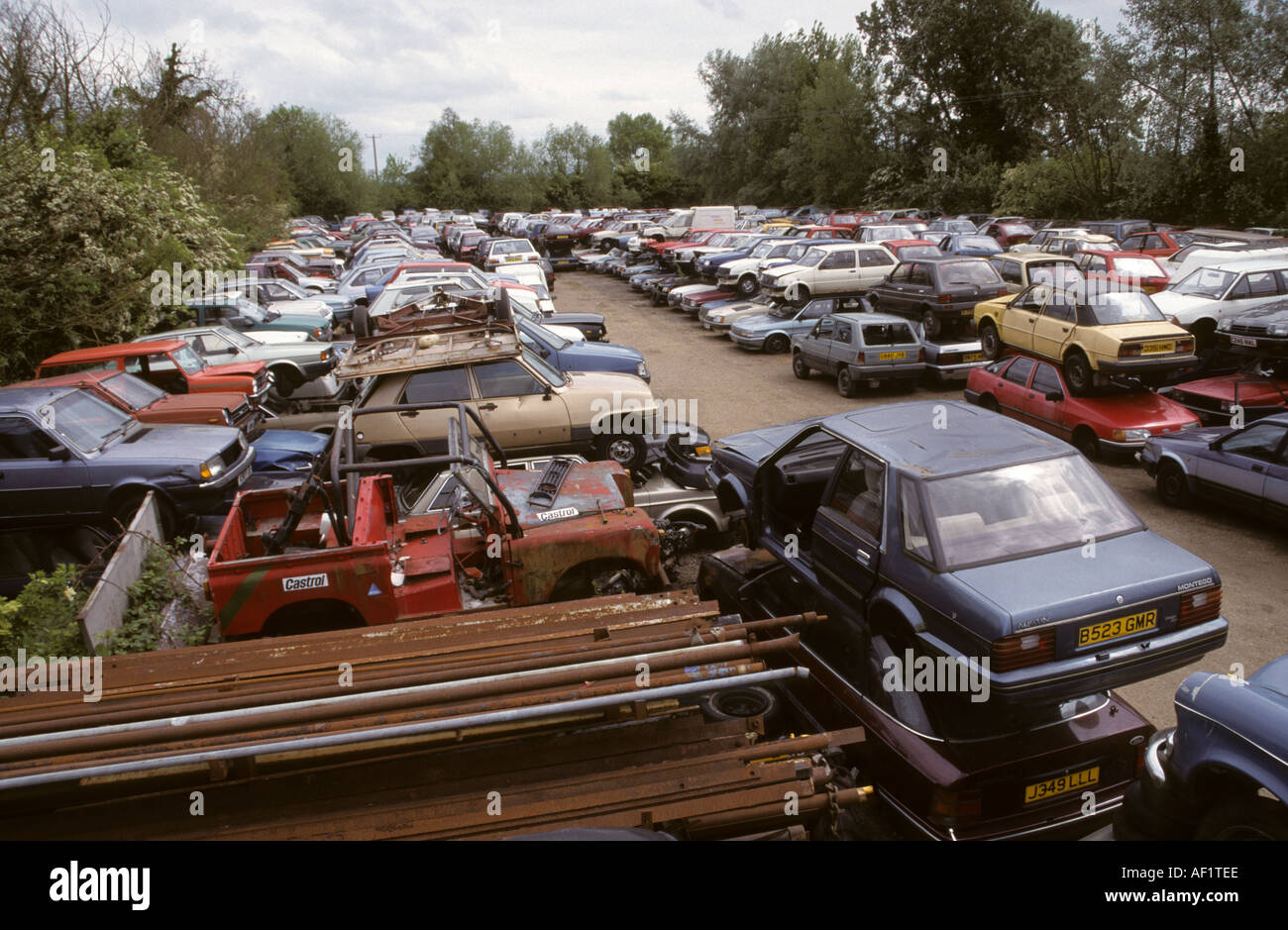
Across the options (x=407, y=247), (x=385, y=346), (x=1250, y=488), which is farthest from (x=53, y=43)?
(x=1250, y=488)

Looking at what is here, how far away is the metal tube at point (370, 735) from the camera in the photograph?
3.18 m

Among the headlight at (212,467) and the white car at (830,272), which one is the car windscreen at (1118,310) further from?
the headlight at (212,467)

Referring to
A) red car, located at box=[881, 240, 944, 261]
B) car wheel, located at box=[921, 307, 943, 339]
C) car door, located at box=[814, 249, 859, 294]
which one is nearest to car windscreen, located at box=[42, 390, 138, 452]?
car wheel, located at box=[921, 307, 943, 339]

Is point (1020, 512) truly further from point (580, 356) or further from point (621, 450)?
point (580, 356)

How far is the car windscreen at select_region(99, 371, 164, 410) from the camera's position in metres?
9.91

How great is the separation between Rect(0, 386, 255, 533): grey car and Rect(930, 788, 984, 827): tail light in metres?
A: 7.35

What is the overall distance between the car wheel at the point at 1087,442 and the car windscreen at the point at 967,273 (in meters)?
5.85

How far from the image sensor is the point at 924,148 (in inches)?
1694

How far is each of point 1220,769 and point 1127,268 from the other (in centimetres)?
1568

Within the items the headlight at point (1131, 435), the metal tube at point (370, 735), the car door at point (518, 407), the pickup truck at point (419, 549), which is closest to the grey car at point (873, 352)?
the headlight at point (1131, 435)

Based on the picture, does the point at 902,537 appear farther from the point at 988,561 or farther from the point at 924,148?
the point at 924,148

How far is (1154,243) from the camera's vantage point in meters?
22.1

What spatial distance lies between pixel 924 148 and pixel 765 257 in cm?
2494

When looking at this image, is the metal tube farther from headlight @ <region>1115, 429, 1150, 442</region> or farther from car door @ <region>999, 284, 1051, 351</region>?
car door @ <region>999, 284, 1051, 351</region>
